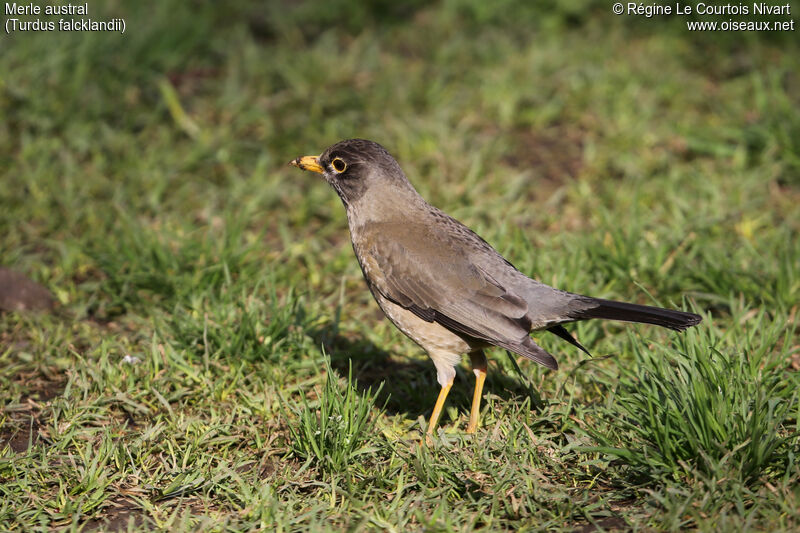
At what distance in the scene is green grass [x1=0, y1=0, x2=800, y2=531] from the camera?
430 centimetres

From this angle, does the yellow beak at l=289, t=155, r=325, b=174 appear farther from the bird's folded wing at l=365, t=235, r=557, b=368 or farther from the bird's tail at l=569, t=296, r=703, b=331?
the bird's tail at l=569, t=296, r=703, b=331

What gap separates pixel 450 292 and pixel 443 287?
0.18 ft

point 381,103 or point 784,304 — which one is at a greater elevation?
point 381,103

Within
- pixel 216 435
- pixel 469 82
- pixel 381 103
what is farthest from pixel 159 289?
pixel 469 82

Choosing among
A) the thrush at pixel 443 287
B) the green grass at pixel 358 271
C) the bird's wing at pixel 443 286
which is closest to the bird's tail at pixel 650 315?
the thrush at pixel 443 287

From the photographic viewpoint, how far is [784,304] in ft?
19.4

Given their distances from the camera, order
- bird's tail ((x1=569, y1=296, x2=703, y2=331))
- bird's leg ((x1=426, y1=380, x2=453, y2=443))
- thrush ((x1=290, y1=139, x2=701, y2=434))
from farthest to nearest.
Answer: bird's leg ((x1=426, y1=380, x2=453, y2=443))
thrush ((x1=290, y1=139, x2=701, y2=434))
bird's tail ((x1=569, y1=296, x2=703, y2=331))

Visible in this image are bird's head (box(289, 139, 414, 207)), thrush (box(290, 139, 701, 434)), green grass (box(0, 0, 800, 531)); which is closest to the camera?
green grass (box(0, 0, 800, 531))

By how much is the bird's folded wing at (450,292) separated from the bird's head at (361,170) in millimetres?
459

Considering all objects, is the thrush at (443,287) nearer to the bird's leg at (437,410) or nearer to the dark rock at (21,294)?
the bird's leg at (437,410)

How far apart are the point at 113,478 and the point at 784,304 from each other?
4472 mm

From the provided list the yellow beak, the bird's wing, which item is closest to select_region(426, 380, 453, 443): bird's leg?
the bird's wing

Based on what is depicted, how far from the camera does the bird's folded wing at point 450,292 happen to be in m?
4.75

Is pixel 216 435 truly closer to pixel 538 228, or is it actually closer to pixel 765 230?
pixel 538 228
